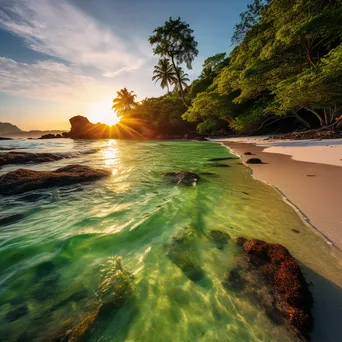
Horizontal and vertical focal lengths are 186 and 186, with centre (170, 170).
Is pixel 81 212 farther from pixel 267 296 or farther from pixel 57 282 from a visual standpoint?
pixel 267 296

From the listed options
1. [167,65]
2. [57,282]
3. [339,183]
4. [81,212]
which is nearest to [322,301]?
[57,282]

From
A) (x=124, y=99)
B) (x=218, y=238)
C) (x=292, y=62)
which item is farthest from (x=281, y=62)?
(x=124, y=99)

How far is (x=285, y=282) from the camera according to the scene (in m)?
2.07

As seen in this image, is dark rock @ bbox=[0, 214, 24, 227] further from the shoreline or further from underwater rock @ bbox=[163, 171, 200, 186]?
the shoreline

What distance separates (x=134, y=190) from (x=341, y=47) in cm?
1429

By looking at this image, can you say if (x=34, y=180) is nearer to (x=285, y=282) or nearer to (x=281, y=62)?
(x=285, y=282)

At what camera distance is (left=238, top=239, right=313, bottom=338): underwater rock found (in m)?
1.75

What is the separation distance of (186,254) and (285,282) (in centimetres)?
133

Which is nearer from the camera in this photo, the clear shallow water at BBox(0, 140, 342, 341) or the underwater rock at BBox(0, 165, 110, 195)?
the clear shallow water at BBox(0, 140, 342, 341)

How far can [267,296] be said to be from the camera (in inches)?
80.0

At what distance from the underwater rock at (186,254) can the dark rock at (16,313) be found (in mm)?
1812

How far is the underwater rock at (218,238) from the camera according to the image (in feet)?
10.1

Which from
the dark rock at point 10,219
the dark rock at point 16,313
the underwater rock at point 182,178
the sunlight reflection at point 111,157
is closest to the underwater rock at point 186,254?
the dark rock at point 16,313

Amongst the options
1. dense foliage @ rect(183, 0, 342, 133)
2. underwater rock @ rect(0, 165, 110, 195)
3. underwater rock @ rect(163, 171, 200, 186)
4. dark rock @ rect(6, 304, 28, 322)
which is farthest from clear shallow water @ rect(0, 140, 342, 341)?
dense foliage @ rect(183, 0, 342, 133)
